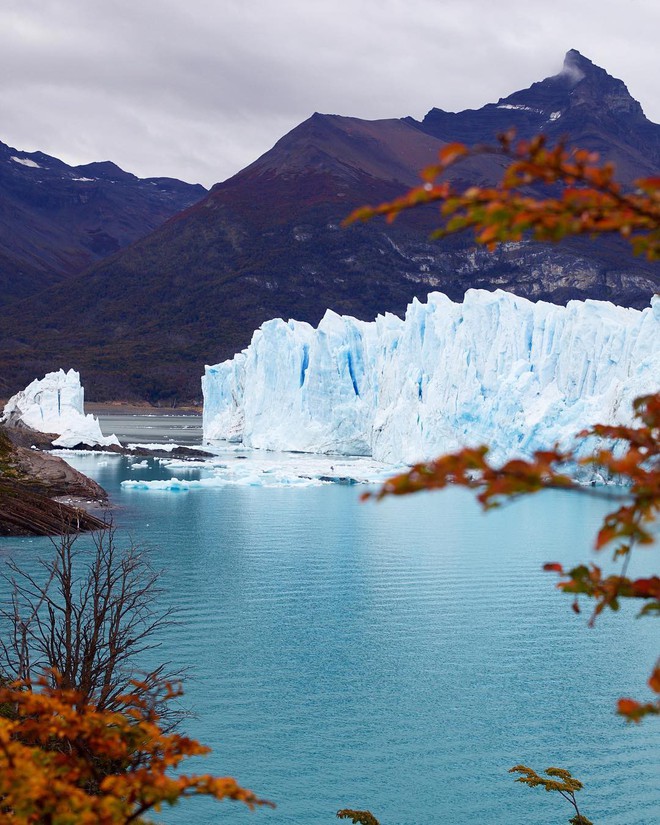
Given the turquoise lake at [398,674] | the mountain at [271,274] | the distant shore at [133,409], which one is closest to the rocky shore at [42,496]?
the turquoise lake at [398,674]

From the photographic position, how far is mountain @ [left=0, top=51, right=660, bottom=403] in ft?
366

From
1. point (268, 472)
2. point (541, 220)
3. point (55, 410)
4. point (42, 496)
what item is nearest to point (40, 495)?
point (42, 496)

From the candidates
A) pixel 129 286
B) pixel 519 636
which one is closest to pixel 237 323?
pixel 129 286

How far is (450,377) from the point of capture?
134 feet

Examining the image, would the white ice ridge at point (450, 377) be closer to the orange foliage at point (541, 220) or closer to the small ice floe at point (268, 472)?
the small ice floe at point (268, 472)

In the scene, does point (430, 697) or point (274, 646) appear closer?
point (430, 697)

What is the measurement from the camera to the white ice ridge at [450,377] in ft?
118

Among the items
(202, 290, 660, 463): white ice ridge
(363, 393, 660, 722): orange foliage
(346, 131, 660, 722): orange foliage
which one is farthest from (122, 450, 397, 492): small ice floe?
(346, 131, 660, 722): orange foliage

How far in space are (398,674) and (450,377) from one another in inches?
1114

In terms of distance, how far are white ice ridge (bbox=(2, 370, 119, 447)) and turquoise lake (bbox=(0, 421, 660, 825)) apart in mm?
26313

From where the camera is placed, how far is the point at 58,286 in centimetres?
14975

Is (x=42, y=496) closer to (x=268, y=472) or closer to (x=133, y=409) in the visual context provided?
(x=268, y=472)

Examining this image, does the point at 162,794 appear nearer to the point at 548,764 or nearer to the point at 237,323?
the point at 548,764

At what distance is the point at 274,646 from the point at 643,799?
21.8 feet
